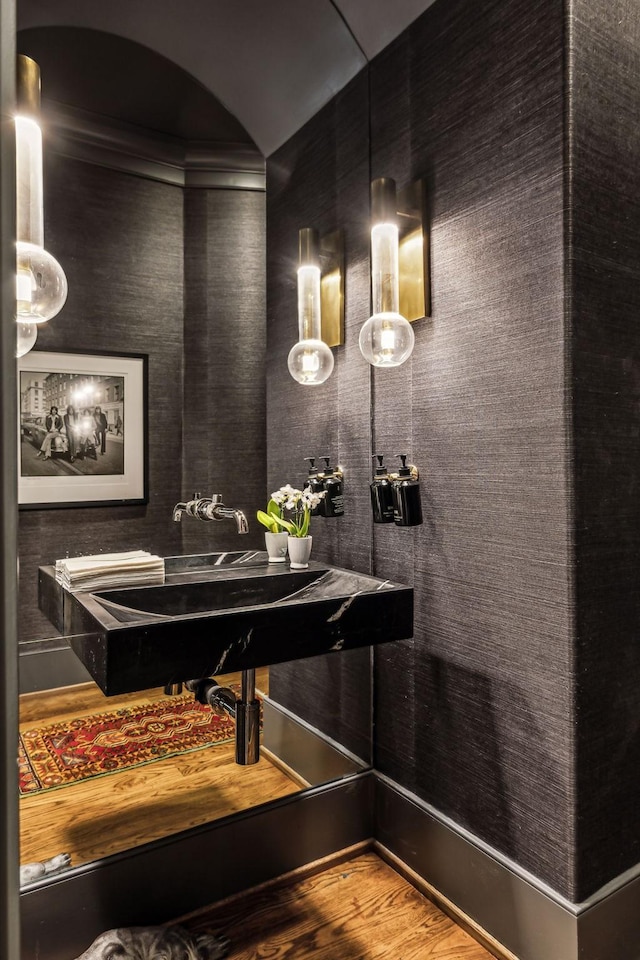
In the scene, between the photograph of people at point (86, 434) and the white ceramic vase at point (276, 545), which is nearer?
the photograph of people at point (86, 434)

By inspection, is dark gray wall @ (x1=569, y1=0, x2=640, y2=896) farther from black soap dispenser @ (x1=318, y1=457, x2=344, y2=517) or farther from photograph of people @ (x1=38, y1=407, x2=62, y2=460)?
photograph of people @ (x1=38, y1=407, x2=62, y2=460)

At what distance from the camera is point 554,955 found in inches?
55.1

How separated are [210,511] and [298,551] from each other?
0.32 metres

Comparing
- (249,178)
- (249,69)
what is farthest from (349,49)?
(249,178)

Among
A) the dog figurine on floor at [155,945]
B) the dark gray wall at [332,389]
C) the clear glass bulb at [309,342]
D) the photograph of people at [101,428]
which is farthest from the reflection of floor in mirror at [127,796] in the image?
the clear glass bulb at [309,342]

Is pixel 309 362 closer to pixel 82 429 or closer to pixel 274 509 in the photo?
pixel 274 509

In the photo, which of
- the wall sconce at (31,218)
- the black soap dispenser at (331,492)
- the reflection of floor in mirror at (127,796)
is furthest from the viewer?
the black soap dispenser at (331,492)

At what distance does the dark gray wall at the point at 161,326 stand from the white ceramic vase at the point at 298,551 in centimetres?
16

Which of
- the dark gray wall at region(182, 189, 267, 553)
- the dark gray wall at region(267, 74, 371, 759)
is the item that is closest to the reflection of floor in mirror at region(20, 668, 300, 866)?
the dark gray wall at region(267, 74, 371, 759)

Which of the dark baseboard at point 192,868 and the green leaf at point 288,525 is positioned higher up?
the green leaf at point 288,525

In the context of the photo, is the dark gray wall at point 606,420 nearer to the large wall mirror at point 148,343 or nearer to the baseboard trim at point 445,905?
the baseboard trim at point 445,905

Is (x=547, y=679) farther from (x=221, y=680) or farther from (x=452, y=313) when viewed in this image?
(x=452, y=313)

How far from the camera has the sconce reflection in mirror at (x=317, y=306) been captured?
6.32 ft

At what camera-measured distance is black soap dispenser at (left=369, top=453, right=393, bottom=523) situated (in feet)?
5.90
